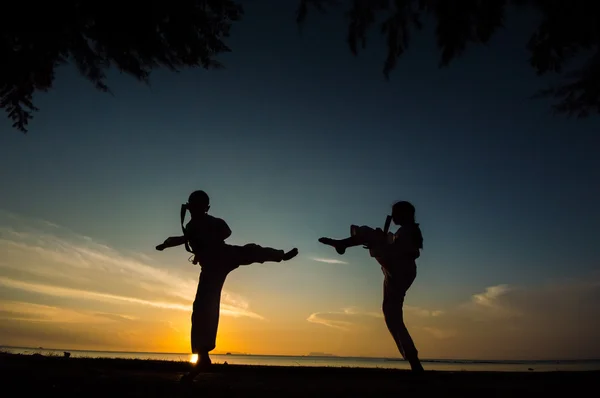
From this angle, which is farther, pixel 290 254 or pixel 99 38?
pixel 290 254

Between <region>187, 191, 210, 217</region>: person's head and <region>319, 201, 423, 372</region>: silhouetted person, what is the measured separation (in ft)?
8.71

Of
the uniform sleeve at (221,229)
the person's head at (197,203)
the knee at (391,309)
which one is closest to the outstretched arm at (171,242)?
the person's head at (197,203)

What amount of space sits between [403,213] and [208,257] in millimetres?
3183

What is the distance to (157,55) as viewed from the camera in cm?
604

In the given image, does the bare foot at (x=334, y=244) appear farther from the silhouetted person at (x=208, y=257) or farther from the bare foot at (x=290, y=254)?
the silhouetted person at (x=208, y=257)

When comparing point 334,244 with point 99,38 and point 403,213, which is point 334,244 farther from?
point 99,38

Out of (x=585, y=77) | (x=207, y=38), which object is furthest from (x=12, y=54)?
(x=585, y=77)

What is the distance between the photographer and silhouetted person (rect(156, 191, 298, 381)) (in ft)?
21.0

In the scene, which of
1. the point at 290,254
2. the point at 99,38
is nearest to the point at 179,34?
the point at 99,38

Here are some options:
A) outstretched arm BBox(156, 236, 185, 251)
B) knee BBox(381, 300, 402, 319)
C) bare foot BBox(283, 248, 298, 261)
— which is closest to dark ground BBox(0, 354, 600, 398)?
knee BBox(381, 300, 402, 319)

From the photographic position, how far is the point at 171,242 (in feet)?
22.7

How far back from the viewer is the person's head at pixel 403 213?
7.29m

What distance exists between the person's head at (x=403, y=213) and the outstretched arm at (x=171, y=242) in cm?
342

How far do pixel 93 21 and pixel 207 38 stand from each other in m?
1.49
